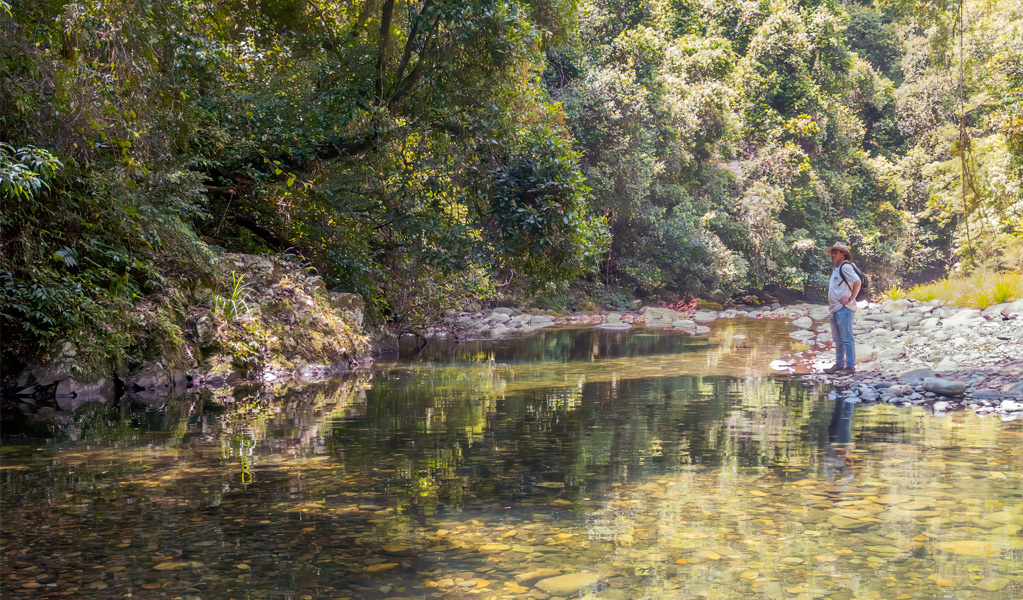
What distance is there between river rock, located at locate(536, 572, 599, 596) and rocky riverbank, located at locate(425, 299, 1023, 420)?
5.21 metres

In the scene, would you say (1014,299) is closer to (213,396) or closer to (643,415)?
(643,415)

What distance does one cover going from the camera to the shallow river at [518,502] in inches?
125

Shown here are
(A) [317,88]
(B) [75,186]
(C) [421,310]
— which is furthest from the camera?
(C) [421,310]

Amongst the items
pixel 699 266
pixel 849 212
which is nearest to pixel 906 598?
pixel 699 266

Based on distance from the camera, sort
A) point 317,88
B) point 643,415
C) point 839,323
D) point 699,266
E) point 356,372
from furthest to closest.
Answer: point 699,266, point 317,88, point 356,372, point 839,323, point 643,415

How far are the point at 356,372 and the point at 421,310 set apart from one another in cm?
530

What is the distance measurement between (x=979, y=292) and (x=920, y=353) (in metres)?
7.17

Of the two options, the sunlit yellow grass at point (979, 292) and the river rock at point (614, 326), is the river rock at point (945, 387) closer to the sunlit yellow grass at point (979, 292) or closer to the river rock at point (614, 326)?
the sunlit yellow grass at point (979, 292)

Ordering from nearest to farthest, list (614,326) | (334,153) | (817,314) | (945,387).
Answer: (945,387) → (334,153) → (614,326) → (817,314)

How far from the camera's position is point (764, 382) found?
9.64 metres

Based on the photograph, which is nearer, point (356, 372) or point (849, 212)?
point (356, 372)

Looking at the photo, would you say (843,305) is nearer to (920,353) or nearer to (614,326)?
(920,353)

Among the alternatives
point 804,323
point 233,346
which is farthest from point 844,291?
point 804,323

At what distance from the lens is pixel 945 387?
25.8 ft
